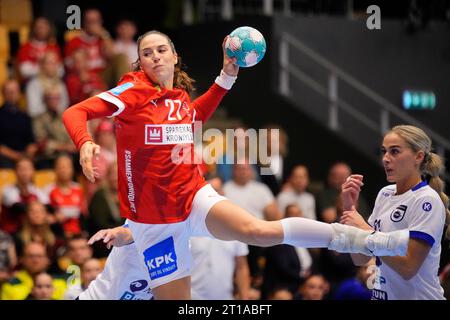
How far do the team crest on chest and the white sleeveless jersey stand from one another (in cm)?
167

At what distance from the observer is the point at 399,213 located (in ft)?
19.4

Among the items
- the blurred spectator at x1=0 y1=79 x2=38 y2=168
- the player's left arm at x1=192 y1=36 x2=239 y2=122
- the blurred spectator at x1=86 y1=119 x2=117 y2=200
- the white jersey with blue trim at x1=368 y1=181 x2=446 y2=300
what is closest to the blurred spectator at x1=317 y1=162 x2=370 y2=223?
the blurred spectator at x1=86 y1=119 x2=117 y2=200

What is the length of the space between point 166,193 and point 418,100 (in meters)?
6.36

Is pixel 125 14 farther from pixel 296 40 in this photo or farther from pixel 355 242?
pixel 355 242

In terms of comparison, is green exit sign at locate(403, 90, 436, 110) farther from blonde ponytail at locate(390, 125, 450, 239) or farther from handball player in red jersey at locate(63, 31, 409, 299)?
handball player in red jersey at locate(63, 31, 409, 299)

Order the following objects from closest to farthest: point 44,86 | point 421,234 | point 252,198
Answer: point 421,234 < point 252,198 < point 44,86

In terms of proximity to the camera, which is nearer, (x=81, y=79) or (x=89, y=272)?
(x=89, y=272)

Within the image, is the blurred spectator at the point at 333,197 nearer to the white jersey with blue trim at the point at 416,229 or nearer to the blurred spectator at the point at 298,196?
the blurred spectator at the point at 298,196

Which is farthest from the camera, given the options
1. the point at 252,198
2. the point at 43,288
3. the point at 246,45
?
the point at 252,198

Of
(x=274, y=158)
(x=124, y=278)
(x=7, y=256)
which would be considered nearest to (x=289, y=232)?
(x=124, y=278)

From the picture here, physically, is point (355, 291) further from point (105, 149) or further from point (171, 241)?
→ point (105, 149)

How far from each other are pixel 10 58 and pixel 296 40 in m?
3.60

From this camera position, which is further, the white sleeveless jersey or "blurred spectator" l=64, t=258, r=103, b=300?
"blurred spectator" l=64, t=258, r=103, b=300

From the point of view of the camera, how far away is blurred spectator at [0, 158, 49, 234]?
9766 millimetres
